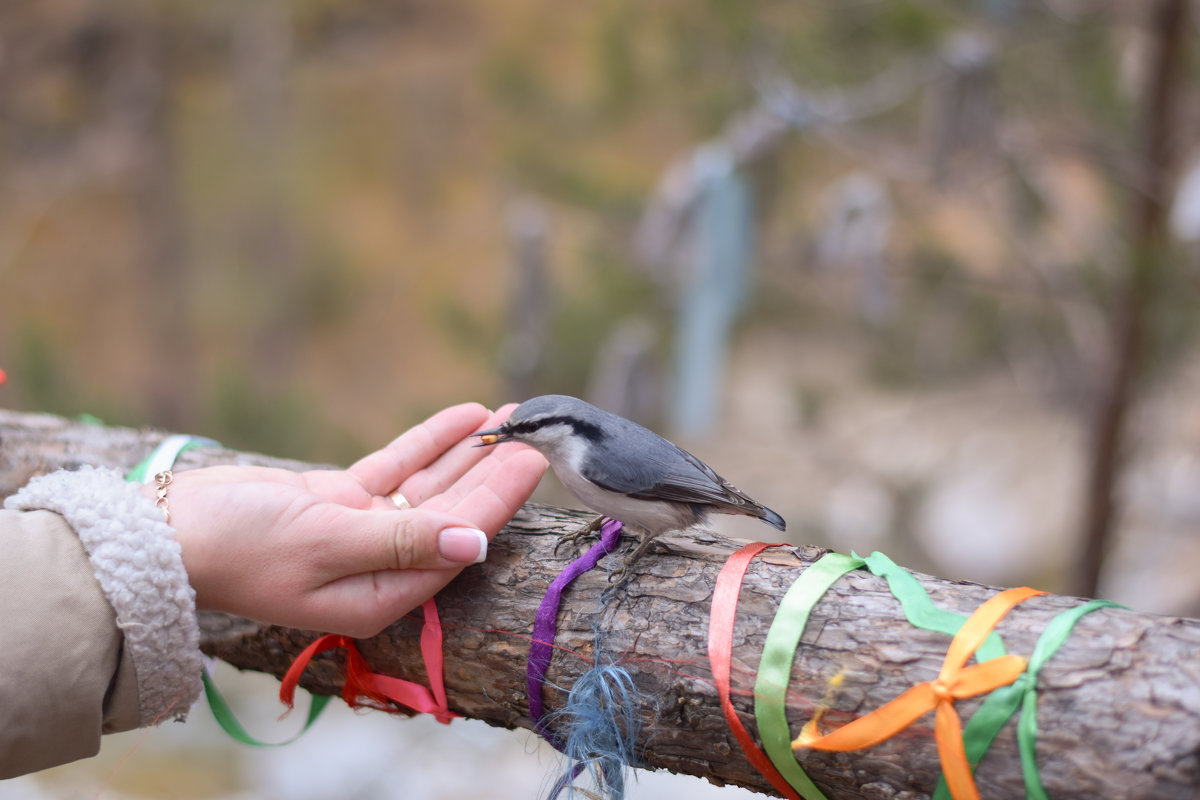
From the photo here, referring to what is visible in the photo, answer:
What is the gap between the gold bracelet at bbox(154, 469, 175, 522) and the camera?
28.8 inches

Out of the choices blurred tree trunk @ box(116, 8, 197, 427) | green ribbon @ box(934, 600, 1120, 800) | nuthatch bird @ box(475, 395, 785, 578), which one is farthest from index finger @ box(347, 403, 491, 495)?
blurred tree trunk @ box(116, 8, 197, 427)

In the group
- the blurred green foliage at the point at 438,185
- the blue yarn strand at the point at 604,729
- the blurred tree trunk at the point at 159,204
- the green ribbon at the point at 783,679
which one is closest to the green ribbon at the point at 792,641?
the green ribbon at the point at 783,679

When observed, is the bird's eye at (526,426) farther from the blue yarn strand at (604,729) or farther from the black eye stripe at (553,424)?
the blue yarn strand at (604,729)

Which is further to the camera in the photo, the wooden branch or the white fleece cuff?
the white fleece cuff

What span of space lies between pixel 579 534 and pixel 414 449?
0.21m

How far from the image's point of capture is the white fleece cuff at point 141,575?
667mm

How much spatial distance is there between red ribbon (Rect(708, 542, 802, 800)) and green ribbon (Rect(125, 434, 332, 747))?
16.7 inches

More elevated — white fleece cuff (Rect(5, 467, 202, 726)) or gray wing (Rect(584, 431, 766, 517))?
gray wing (Rect(584, 431, 766, 517))

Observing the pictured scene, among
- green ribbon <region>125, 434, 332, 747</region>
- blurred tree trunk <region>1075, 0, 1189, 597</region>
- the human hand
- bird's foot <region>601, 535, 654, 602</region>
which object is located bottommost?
green ribbon <region>125, 434, 332, 747</region>

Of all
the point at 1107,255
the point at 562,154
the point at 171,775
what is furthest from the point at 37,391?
the point at 1107,255

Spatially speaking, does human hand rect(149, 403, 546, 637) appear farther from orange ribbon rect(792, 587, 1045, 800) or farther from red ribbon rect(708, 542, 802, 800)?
orange ribbon rect(792, 587, 1045, 800)

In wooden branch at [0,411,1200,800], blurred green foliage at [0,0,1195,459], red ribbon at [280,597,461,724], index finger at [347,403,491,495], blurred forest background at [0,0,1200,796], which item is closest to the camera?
wooden branch at [0,411,1200,800]

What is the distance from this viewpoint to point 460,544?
711mm

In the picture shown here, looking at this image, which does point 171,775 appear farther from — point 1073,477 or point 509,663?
point 1073,477
